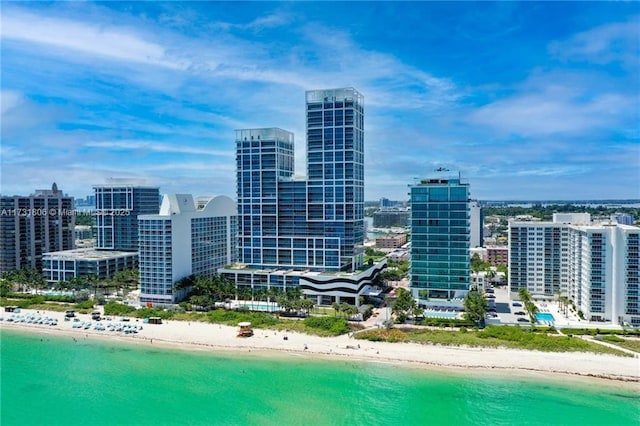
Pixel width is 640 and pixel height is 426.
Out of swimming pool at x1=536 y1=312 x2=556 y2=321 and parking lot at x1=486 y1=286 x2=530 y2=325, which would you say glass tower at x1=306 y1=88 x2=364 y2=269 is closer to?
parking lot at x1=486 y1=286 x2=530 y2=325

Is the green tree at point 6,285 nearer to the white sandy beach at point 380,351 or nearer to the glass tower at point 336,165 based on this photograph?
the white sandy beach at point 380,351

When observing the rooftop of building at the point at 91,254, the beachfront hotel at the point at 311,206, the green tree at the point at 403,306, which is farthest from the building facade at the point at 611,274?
the rooftop of building at the point at 91,254

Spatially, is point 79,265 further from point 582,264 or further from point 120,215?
point 582,264

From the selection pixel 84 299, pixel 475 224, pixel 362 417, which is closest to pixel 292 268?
pixel 84 299

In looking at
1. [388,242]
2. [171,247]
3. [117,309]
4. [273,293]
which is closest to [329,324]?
[273,293]

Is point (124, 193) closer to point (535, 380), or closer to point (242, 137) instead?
point (242, 137)
